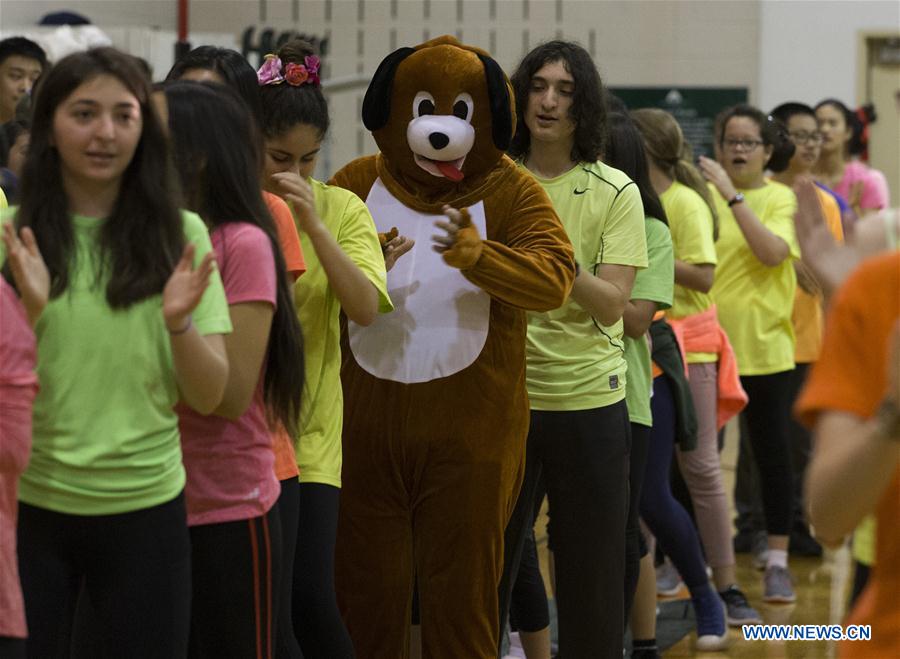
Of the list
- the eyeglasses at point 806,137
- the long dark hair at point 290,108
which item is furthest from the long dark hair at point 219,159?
the eyeglasses at point 806,137

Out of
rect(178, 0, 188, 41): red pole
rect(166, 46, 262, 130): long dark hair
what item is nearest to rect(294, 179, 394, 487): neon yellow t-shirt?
rect(166, 46, 262, 130): long dark hair

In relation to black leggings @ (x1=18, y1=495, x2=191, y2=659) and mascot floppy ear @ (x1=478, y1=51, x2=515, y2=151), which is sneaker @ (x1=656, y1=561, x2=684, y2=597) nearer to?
mascot floppy ear @ (x1=478, y1=51, x2=515, y2=151)

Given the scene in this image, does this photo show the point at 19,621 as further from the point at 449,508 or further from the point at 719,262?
the point at 719,262

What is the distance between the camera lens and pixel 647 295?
339 centimetres

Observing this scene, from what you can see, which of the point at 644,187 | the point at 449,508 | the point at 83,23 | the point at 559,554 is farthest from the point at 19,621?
the point at 83,23

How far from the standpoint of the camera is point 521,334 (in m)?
2.81

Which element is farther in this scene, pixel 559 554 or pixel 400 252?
pixel 559 554

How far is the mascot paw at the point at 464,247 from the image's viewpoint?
2570mm

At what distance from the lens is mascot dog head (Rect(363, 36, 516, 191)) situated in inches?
109

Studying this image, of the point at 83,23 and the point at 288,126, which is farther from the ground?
the point at 83,23

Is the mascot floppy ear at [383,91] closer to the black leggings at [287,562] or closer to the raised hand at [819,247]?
the black leggings at [287,562]

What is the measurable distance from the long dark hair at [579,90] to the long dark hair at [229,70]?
80 cm

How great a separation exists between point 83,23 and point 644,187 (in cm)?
474

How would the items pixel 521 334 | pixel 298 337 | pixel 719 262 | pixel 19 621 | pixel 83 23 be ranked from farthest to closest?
1. pixel 83 23
2. pixel 719 262
3. pixel 521 334
4. pixel 298 337
5. pixel 19 621
